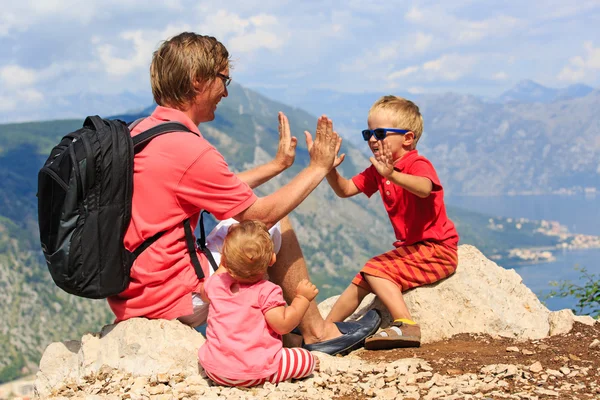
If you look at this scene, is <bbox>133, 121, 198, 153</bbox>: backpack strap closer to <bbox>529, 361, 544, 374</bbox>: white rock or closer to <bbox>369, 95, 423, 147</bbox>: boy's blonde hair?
<bbox>369, 95, 423, 147</bbox>: boy's blonde hair

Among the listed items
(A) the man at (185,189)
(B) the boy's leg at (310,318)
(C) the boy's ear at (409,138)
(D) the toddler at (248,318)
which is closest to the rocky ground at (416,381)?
(D) the toddler at (248,318)

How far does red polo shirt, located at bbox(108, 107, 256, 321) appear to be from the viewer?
5.04 meters

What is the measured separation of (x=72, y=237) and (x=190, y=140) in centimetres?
123

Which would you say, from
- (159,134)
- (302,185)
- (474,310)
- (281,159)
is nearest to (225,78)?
(159,134)

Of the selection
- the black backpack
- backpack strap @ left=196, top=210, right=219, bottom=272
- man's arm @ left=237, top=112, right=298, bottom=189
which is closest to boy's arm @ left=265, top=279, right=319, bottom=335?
backpack strap @ left=196, top=210, right=219, bottom=272

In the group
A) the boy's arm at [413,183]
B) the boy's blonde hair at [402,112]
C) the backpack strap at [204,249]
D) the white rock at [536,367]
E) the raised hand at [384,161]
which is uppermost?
the boy's blonde hair at [402,112]

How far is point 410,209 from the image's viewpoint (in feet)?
23.4

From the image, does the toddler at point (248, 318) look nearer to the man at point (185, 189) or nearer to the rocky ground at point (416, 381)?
the rocky ground at point (416, 381)

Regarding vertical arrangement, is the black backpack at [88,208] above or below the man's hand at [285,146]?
below

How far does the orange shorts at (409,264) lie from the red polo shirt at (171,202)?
2.47 m

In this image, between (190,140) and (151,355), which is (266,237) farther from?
(151,355)

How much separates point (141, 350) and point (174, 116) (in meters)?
2.11

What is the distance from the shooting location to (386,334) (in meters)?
6.41

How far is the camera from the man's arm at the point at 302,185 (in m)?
5.18
